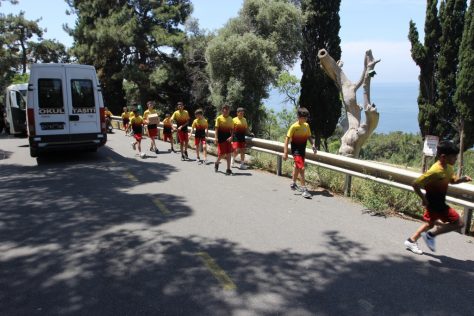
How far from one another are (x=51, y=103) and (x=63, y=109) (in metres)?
0.34

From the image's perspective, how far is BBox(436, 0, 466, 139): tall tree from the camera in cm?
2245

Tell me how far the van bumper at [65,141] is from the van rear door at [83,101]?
0.17 meters

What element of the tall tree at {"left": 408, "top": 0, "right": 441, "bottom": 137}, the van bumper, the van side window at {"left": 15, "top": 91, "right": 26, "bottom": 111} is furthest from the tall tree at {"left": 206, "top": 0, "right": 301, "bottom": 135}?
the van bumper

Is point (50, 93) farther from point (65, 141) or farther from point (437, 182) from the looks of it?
point (437, 182)

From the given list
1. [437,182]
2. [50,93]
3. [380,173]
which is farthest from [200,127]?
[437,182]

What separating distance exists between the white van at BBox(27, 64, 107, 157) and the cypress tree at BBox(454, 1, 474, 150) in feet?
57.1

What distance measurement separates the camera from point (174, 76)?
33688 mm

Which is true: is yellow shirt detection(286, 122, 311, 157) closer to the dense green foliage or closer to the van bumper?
the van bumper

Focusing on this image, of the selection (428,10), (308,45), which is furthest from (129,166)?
(428,10)

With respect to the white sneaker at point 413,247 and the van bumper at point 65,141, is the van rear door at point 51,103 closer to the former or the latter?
the van bumper at point 65,141

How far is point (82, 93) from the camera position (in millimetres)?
11672

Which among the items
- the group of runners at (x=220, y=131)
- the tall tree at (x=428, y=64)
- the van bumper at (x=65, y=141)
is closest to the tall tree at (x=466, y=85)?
the tall tree at (x=428, y=64)

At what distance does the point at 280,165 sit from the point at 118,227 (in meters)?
5.29

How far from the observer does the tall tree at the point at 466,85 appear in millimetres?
19766
